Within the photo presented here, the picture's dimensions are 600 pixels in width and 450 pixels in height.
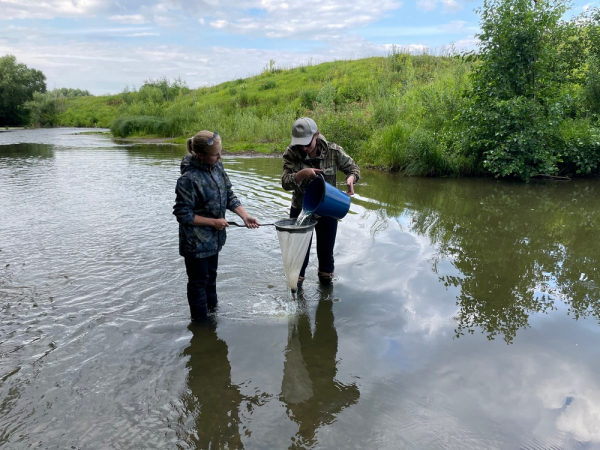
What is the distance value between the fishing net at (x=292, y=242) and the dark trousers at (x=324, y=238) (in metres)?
0.52

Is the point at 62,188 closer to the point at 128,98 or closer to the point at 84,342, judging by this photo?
the point at 84,342

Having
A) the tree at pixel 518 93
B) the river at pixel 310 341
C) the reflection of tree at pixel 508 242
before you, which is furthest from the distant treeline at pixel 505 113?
the river at pixel 310 341

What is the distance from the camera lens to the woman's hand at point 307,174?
13.8 feet

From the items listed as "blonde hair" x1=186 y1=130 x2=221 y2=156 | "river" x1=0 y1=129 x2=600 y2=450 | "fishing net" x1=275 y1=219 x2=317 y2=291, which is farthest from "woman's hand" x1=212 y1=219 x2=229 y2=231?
"river" x1=0 y1=129 x2=600 y2=450

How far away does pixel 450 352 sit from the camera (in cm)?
377

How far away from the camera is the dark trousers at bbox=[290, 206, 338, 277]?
4.81m

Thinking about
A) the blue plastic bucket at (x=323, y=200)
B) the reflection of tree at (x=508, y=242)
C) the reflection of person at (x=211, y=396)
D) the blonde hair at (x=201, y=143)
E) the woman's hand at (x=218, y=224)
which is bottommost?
the reflection of person at (x=211, y=396)

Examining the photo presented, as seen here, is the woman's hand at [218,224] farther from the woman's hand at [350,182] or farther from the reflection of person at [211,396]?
the woman's hand at [350,182]

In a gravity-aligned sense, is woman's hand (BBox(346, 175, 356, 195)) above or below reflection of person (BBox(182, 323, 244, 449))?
above

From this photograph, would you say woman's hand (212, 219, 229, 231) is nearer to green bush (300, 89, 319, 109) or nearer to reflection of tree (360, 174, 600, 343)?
reflection of tree (360, 174, 600, 343)

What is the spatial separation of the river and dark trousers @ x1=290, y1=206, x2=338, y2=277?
0.31m

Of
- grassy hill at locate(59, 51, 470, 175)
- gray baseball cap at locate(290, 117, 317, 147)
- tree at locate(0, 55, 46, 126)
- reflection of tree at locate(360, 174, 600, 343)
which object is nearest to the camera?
gray baseball cap at locate(290, 117, 317, 147)

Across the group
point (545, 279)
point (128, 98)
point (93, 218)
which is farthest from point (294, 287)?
point (128, 98)

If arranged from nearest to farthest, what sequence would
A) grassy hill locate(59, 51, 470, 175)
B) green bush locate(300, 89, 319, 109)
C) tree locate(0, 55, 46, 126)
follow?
grassy hill locate(59, 51, 470, 175), green bush locate(300, 89, 319, 109), tree locate(0, 55, 46, 126)
